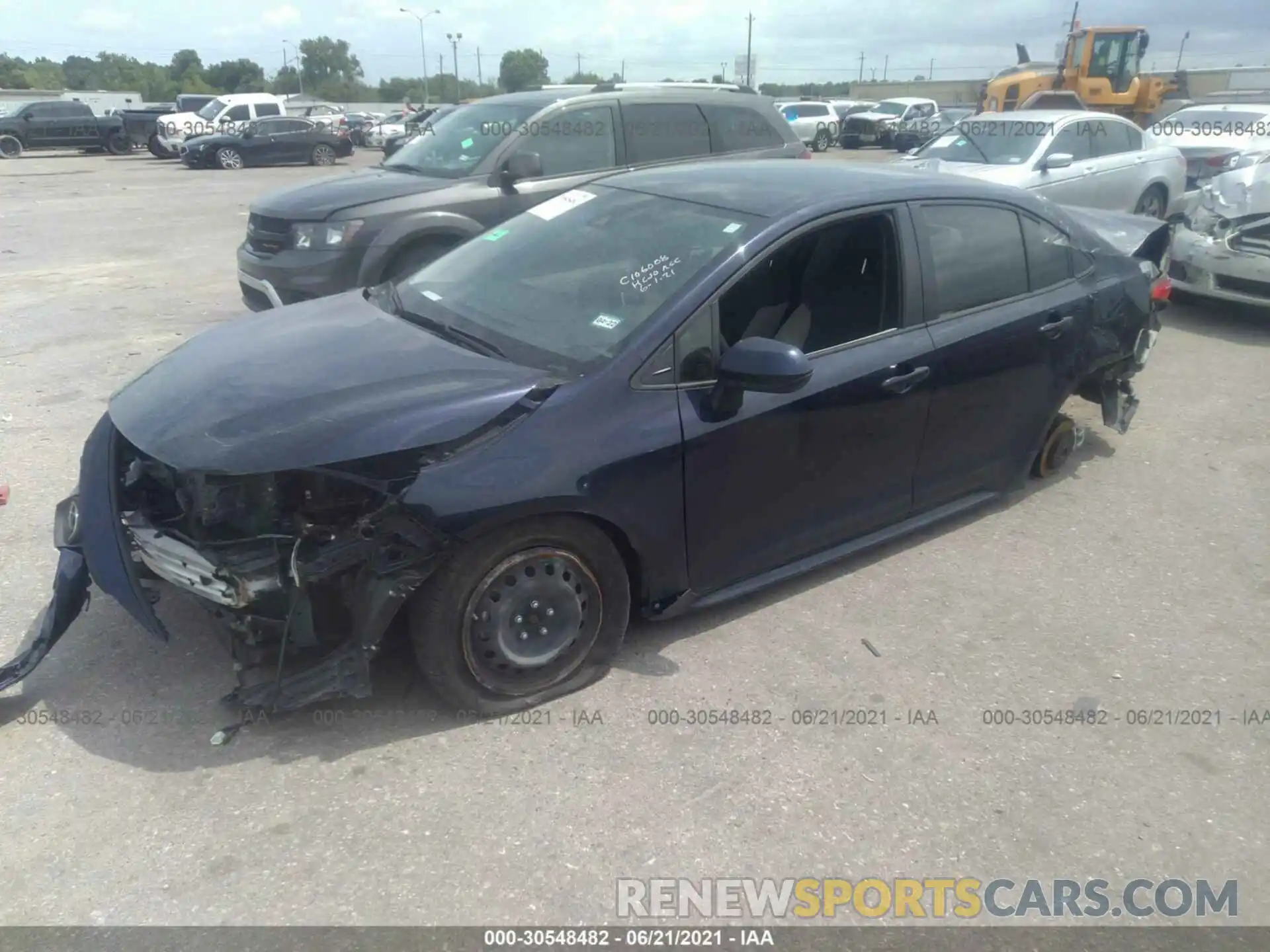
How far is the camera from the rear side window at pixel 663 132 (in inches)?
300

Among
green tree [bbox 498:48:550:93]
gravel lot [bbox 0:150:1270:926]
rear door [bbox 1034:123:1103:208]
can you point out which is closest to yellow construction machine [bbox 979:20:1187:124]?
rear door [bbox 1034:123:1103:208]

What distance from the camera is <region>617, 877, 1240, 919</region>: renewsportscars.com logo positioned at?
2482mm

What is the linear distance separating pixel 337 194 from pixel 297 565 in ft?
15.9

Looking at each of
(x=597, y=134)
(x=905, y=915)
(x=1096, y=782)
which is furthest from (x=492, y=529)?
(x=597, y=134)

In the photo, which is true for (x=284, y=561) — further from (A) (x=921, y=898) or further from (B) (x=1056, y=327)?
(B) (x=1056, y=327)

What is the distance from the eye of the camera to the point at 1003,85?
23.7m

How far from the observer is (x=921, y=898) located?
2.53 m

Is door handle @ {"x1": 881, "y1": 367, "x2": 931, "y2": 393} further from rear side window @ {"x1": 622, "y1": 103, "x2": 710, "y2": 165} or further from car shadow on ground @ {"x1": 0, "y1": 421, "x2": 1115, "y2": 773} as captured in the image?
rear side window @ {"x1": 622, "y1": 103, "x2": 710, "y2": 165}

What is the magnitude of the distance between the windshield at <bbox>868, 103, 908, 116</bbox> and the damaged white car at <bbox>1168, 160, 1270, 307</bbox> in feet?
91.2

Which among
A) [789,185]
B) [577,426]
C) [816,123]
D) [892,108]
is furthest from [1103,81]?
[577,426]

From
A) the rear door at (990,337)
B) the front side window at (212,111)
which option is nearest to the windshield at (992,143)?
the rear door at (990,337)

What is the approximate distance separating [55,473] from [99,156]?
31697mm

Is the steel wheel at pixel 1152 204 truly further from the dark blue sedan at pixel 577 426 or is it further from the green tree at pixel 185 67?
the green tree at pixel 185 67

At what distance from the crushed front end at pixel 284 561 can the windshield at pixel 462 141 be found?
489 cm
